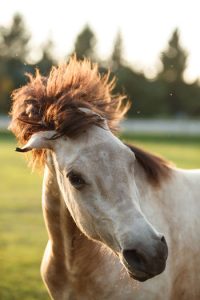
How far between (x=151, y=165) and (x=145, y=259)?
3.55ft

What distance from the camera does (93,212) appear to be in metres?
3.59

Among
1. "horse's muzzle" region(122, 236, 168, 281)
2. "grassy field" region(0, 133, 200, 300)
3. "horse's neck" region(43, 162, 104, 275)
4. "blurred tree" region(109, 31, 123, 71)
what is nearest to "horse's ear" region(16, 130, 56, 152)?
"horse's neck" region(43, 162, 104, 275)

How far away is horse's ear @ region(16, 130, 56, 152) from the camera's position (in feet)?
12.0

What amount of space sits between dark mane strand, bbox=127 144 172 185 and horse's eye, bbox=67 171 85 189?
Result: 2.53 feet

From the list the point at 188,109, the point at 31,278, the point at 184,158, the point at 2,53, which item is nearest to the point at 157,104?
the point at 188,109

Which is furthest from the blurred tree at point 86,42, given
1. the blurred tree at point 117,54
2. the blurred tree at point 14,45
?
the blurred tree at point 14,45

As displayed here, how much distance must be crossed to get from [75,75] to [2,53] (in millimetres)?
68742

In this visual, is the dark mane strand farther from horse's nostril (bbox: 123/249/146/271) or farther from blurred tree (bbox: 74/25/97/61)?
blurred tree (bbox: 74/25/97/61)

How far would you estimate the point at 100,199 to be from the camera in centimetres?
354

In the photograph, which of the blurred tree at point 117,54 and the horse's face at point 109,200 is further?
the blurred tree at point 117,54

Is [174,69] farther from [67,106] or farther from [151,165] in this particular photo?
[67,106]

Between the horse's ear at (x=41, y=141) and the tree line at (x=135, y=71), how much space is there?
59.1 m

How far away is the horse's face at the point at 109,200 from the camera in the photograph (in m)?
3.36

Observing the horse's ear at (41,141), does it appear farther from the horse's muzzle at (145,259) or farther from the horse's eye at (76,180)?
the horse's muzzle at (145,259)
